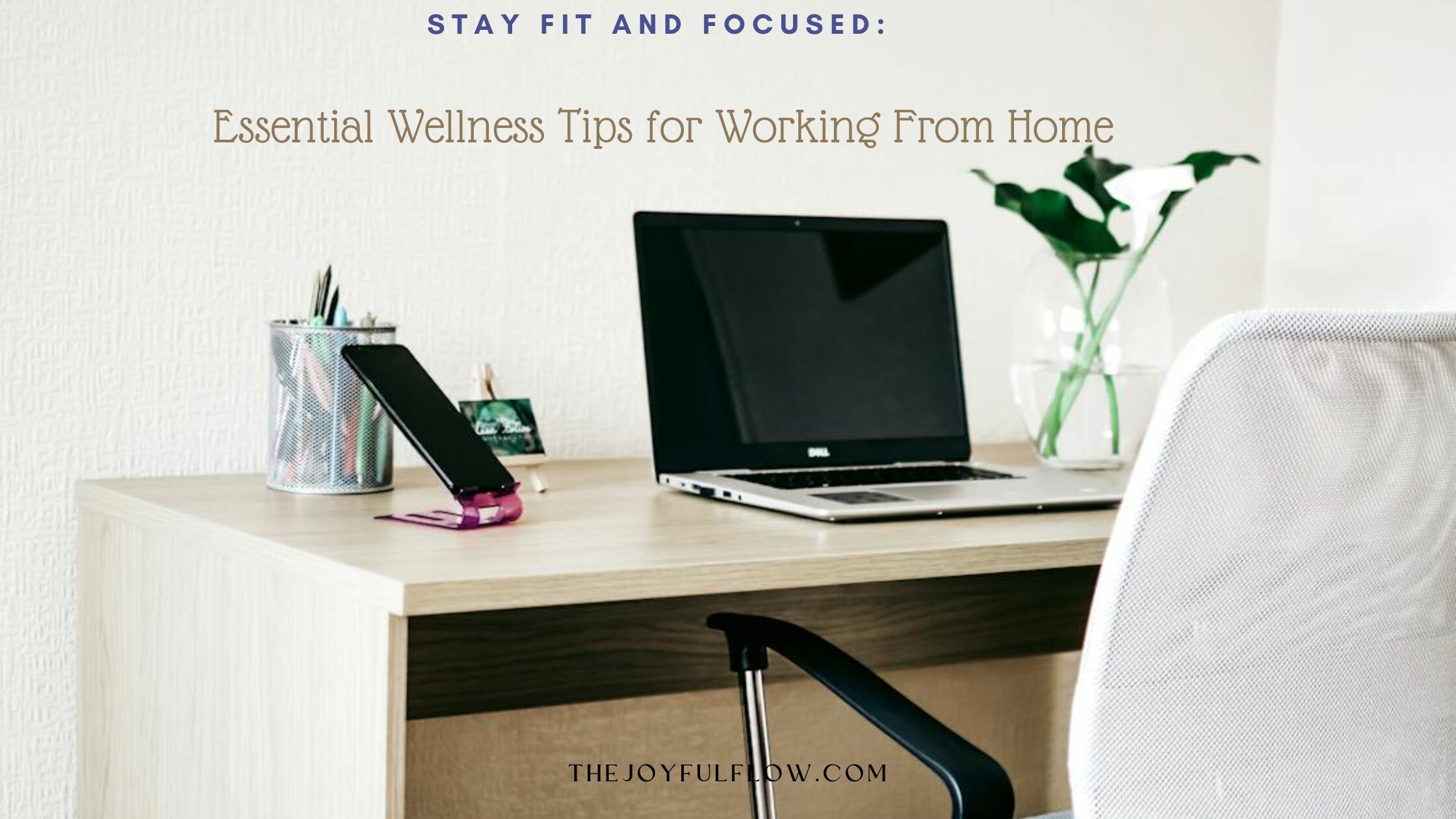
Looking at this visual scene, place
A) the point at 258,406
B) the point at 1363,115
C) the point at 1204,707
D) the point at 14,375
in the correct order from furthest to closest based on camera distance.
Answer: the point at 1363,115 → the point at 258,406 → the point at 14,375 → the point at 1204,707

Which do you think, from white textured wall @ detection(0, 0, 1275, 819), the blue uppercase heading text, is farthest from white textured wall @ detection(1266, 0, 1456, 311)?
the blue uppercase heading text

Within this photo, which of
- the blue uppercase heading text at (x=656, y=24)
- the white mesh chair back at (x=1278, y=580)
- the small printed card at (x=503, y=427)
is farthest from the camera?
the blue uppercase heading text at (x=656, y=24)

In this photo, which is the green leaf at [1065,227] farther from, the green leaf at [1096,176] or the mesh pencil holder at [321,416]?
the mesh pencil holder at [321,416]

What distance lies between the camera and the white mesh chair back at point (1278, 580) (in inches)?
38.1

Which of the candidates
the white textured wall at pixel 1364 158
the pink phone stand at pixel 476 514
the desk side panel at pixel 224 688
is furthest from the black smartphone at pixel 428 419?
the white textured wall at pixel 1364 158

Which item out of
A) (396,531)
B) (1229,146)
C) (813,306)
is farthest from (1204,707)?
(1229,146)

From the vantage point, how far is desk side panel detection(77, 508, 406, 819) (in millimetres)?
1028

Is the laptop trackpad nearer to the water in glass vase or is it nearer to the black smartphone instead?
the black smartphone

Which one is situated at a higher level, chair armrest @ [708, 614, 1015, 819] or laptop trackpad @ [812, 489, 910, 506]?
laptop trackpad @ [812, 489, 910, 506]

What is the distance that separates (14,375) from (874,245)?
0.86 metres

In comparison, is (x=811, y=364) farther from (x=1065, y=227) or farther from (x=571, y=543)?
(x=571, y=543)

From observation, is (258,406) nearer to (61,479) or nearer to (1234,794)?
(61,479)

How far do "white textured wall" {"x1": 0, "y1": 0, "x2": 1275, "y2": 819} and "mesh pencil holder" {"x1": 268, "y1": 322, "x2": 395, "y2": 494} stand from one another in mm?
173

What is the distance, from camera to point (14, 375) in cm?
145
